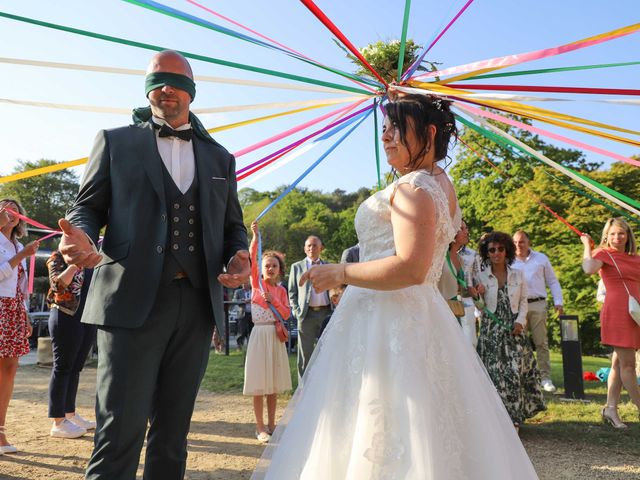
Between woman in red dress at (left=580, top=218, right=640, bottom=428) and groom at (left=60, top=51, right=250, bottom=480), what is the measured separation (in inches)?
182

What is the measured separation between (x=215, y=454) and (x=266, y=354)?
3.79ft

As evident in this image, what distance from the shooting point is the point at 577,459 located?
14.8 feet

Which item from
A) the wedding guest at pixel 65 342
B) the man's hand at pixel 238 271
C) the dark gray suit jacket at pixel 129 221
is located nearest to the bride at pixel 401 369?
the man's hand at pixel 238 271

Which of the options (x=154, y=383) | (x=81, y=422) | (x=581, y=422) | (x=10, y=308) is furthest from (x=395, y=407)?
(x=581, y=422)

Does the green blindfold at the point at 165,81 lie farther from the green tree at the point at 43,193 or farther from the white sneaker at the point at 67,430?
the green tree at the point at 43,193

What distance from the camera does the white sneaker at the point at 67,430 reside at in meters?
4.99

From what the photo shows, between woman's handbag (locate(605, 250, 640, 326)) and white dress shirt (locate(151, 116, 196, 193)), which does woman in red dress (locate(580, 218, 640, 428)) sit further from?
white dress shirt (locate(151, 116, 196, 193))

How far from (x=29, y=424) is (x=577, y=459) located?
209 inches

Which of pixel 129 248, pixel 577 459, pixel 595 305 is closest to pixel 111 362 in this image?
pixel 129 248

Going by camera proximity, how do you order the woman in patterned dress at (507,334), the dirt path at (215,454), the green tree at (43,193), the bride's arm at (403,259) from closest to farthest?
the bride's arm at (403,259)
the dirt path at (215,454)
the woman in patterned dress at (507,334)
the green tree at (43,193)

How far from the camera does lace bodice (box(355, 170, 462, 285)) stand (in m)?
2.11

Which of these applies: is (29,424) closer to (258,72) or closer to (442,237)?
(258,72)

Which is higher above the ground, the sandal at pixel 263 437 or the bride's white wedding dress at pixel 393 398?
the bride's white wedding dress at pixel 393 398

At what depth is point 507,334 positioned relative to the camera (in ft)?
18.5
